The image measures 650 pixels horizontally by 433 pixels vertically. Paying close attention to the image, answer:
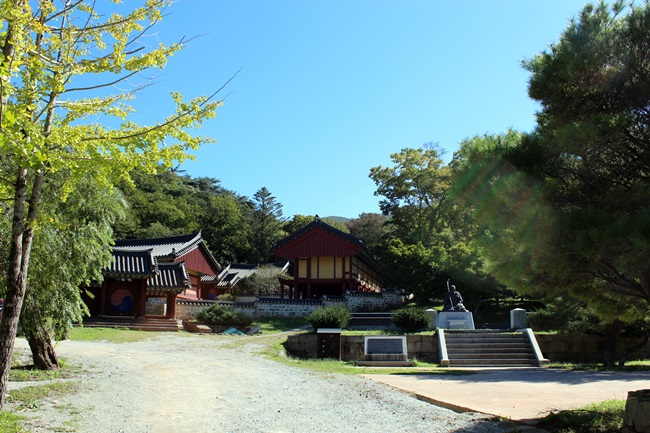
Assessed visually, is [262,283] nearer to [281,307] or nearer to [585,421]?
[281,307]

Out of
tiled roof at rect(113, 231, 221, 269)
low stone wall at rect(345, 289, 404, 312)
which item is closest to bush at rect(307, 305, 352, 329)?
low stone wall at rect(345, 289, 404, 312)

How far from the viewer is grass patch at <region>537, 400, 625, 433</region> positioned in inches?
233

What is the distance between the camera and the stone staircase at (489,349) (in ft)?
50.6

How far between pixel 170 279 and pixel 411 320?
12715mm

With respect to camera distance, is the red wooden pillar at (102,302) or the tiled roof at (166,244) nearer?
the red wooden pillar at (102,302)

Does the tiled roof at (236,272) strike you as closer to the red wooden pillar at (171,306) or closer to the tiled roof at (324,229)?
the tiled roof at (324,229)

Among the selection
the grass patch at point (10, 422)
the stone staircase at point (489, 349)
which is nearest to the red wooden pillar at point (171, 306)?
the stone staircase at point (489, 349)

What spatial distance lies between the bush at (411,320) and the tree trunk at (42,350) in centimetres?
1256

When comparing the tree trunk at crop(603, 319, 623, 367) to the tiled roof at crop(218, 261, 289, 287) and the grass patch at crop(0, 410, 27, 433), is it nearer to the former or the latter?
the grass patch at crop(0, 410, 27, 433)

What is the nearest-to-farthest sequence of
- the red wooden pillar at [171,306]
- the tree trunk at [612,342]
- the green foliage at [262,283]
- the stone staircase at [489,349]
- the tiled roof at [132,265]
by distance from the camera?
the tree trunk at [612,342] → the stone staircase at [489,349] → the tiled roof at [132,265] → the red wooden pillar at [171,306] → the green foliage at [262,283]

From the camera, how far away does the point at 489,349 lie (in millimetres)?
16203

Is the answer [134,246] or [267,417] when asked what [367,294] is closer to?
[134,246]

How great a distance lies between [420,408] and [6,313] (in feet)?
18.6

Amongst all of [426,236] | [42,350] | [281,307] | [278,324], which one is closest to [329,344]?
[42,350]
